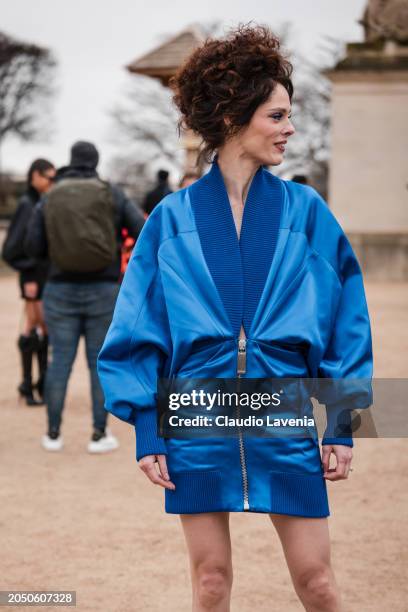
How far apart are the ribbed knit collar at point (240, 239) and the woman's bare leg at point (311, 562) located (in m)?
0.51

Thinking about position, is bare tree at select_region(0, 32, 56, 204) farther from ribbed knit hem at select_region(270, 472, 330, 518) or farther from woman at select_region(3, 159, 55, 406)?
ribbed knit hem at select_region(270, 472, 330, 518)

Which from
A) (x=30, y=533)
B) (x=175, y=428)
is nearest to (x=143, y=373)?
(x=175, y=428)

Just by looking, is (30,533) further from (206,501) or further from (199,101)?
(199,101)

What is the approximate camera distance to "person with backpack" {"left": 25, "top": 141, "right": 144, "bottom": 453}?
590 centimetres

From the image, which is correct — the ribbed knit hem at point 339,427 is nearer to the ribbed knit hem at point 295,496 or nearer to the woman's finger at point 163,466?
the ribbed knit hem at point 295,496

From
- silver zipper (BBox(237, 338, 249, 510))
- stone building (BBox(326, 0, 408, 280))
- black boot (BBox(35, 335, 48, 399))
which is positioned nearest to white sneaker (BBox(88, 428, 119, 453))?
black boot (BBox(35, 335, 48, 399))

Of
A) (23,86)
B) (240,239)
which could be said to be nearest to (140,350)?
(240,239)

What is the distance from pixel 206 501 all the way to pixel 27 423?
183 inches

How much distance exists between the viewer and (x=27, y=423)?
7.09 m

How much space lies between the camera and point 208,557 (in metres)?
2.63

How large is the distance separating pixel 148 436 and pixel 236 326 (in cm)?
36

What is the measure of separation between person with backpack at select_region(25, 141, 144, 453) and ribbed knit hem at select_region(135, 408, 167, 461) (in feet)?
10.9

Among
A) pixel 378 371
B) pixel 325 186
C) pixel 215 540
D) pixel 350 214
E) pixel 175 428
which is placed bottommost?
pixel 325 186

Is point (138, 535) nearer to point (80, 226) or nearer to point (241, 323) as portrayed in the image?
point (80, 226)
